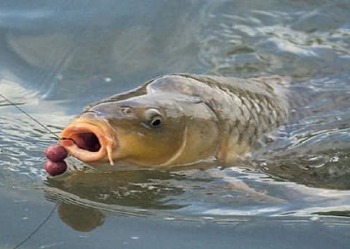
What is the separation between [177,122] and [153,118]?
140 millimetres

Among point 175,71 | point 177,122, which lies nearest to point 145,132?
point 177,122

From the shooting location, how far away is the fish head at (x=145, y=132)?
382cm

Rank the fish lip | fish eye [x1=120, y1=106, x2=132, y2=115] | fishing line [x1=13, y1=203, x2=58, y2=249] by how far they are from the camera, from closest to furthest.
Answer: fishing line [x1=13, y1=203, x2=58, y2=249] < the fish lip < fish eye [x1=120, y1=106, x2=132, y2=115]

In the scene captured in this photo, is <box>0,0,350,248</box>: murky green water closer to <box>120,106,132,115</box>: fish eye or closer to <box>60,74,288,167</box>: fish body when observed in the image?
<box>60,74,288,167</box>: fish body

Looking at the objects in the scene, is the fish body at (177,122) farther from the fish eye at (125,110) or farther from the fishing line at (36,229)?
the fishing line at (36,229)

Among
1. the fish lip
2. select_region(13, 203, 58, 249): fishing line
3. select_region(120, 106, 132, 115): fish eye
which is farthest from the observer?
select_region(120, 106, 132, 115): fish eye

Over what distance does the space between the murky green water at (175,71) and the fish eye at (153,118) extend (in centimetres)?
20

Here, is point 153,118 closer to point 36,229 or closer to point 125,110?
point 125,110

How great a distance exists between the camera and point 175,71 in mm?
5605

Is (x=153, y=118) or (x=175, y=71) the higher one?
(x=175, y=71)

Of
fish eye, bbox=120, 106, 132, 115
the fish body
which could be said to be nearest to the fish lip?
the fish body

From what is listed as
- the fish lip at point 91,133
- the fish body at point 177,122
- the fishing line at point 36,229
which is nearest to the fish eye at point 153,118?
the fish body at point 177,122

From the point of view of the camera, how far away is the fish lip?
377 cm

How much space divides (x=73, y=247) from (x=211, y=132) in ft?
3.00
